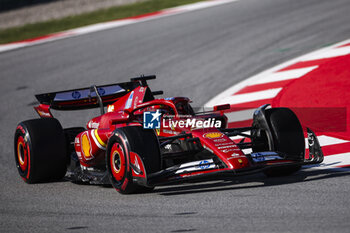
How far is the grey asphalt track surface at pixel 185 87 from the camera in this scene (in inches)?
203

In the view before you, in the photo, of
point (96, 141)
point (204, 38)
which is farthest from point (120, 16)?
point (96, 141)

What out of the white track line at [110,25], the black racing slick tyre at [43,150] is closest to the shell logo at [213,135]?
the black racing slick tyre at [43,150]

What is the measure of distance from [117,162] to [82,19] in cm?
1463

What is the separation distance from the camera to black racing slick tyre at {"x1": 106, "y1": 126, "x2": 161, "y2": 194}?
20.0 feet

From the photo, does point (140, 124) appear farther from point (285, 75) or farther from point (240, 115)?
point (285, 75)

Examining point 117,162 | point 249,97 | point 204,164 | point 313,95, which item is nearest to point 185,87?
point 249,97

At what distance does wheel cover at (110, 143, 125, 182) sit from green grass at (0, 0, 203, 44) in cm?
1310

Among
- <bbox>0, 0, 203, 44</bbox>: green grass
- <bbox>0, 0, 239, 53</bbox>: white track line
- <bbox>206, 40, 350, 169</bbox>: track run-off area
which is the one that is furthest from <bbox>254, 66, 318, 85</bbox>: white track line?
<bbox>0, 0, 203, 44</bbox>: green grass

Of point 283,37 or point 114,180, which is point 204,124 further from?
point 283,37

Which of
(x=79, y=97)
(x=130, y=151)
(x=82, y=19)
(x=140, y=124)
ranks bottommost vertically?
(x=130, y=151)

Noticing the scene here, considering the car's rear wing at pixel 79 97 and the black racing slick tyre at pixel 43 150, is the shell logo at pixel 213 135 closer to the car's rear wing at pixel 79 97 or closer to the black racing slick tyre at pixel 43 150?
the car's rear wing at pixel 79 97

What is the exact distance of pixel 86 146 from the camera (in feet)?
23.9

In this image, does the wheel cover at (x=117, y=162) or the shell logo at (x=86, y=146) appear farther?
the shell logo at (x=86, y=146)

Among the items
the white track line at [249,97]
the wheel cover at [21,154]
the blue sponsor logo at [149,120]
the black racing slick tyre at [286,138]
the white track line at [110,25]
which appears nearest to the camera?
the blue sponsor logo at [149,120]
